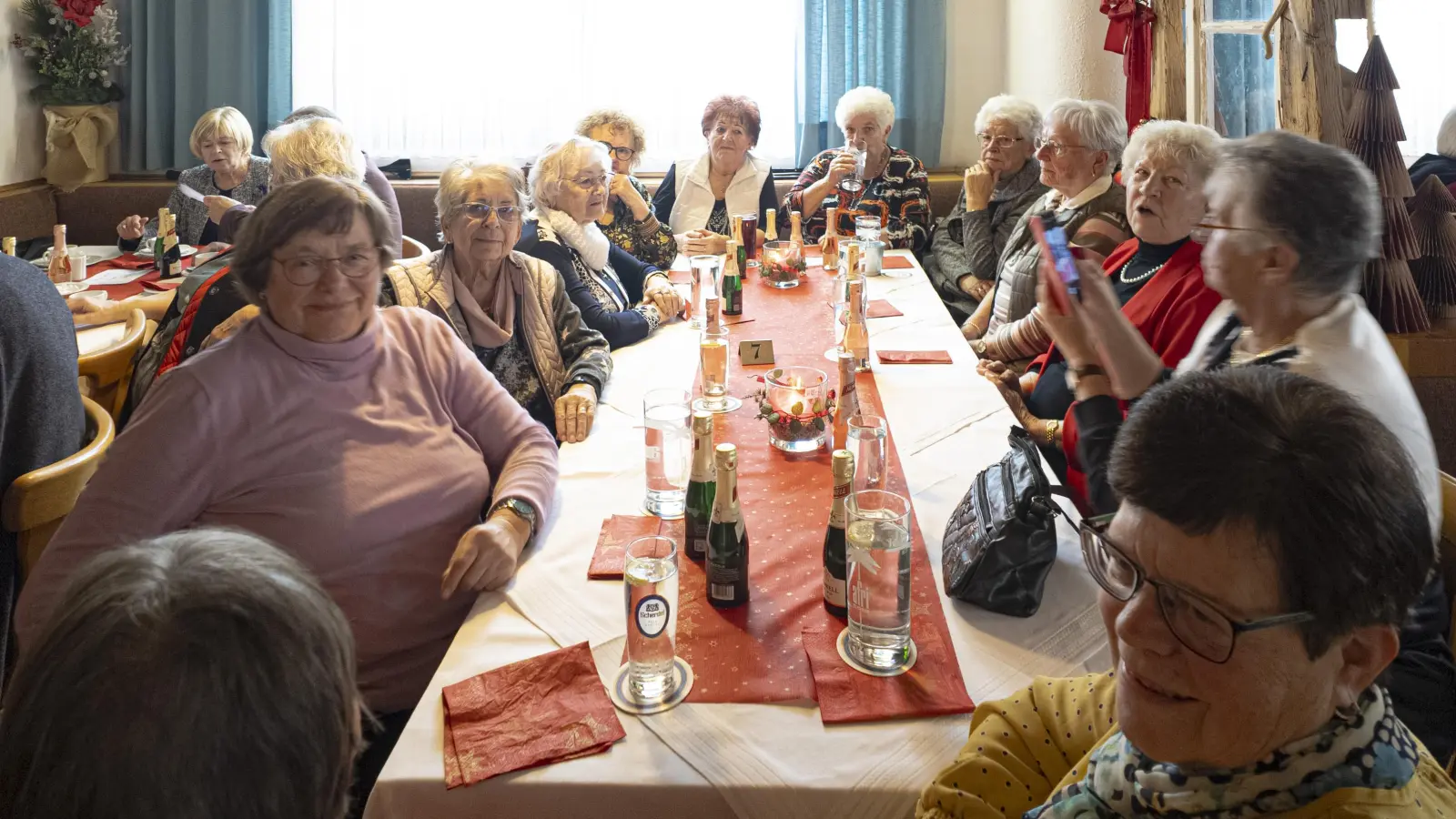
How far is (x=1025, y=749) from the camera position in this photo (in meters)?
1.06

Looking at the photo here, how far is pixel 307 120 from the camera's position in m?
2.88

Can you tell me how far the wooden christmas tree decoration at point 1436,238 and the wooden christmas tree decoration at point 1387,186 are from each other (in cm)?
5

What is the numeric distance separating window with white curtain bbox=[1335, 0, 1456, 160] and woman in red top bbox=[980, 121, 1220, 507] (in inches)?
96.0

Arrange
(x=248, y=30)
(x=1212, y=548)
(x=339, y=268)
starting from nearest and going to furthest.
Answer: (x=1212, y=548), (x=339, y=268), (x=248, y=30)

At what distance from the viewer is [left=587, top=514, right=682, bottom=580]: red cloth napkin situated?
4.94ft

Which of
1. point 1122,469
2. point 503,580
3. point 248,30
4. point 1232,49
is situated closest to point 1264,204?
point 1122,469

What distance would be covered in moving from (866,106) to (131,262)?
10.2 feet

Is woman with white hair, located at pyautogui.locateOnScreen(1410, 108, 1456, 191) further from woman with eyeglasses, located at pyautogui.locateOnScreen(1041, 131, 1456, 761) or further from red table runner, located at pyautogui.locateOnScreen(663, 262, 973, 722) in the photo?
red table runner, located at pyautogui.locateOnScreen(663, 262, 973, 722)

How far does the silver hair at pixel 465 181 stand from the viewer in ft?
7.62

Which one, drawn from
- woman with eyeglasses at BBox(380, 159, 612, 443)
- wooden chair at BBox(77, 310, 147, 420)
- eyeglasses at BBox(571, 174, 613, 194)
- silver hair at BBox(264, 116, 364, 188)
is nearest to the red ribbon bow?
eyeglasses at BBox(571, 174, 613, 194)

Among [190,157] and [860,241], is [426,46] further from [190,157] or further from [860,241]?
[860,241]

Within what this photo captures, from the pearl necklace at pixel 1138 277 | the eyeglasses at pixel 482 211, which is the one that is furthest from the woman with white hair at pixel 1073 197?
the eyeglasses at pixel 482 211

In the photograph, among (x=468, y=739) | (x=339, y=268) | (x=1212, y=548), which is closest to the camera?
(x=1212, y=548)

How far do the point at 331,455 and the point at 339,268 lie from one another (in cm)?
32
